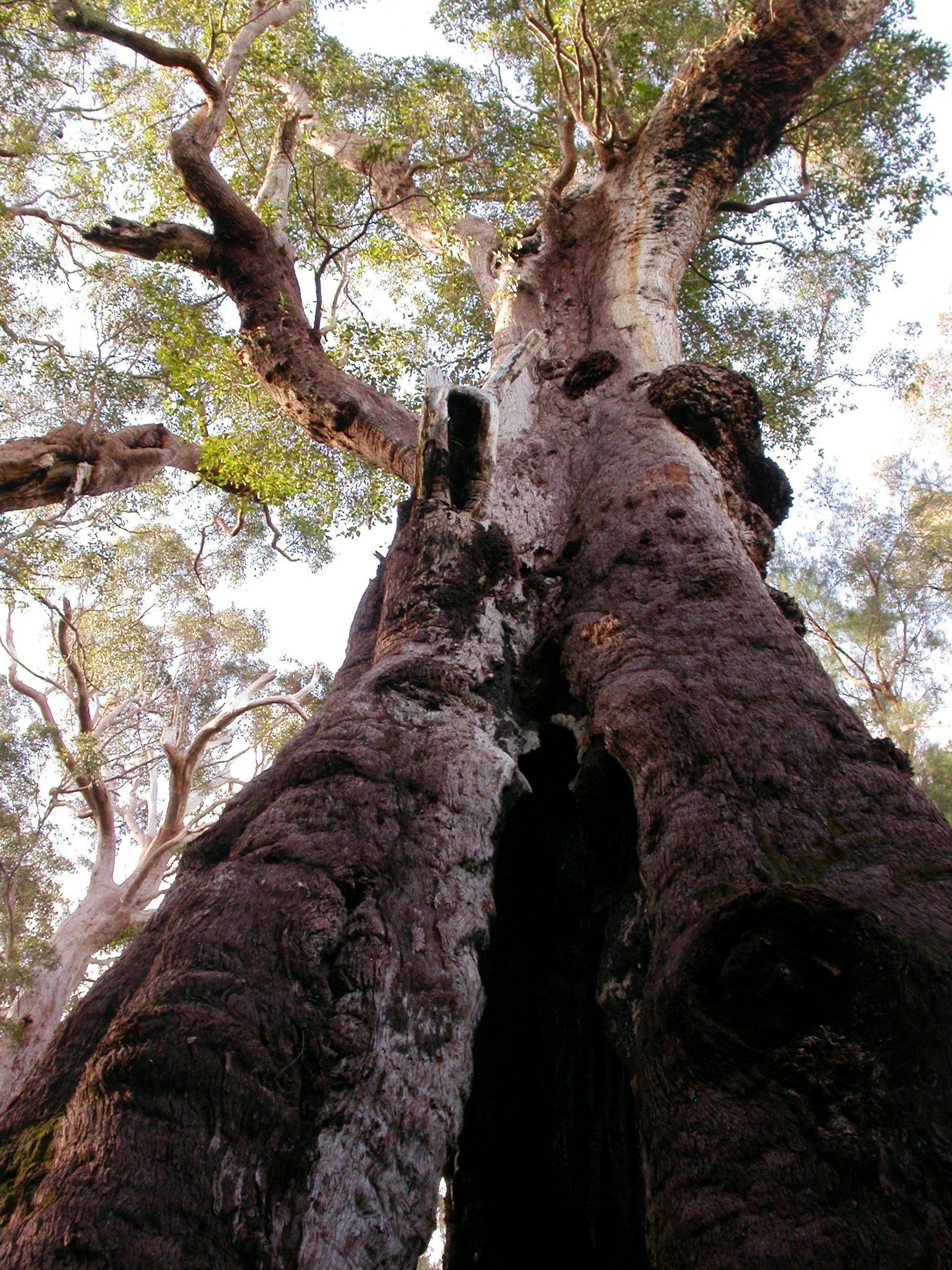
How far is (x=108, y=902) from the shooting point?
9.92 metres

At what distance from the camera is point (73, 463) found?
611cm

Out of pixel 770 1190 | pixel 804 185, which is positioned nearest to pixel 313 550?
pixel 804 185

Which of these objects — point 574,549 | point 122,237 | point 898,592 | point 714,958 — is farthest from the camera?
point 898,592

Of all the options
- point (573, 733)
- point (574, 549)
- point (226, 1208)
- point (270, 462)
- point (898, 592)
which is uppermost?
point (898, 592)

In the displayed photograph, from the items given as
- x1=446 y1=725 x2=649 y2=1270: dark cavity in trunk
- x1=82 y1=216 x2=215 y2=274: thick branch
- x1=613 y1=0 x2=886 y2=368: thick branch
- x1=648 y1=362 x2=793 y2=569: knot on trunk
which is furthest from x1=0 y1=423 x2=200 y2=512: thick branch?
x1=446 y1=725 x2=649 y2=1270: dark cavity in trunk

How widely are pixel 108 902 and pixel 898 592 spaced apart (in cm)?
1491

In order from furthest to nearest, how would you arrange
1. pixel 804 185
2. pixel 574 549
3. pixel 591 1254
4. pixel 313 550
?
pixel 313 550 → pixel 804 185 → pixel 574 549 → pixel 591 1254

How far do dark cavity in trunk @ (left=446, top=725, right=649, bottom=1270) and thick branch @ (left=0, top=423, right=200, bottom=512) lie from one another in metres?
4.73

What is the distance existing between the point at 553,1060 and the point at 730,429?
2559mm

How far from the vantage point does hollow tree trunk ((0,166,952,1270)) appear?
1255mm

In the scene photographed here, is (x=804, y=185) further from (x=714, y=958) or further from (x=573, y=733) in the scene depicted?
(x=714, y=958)

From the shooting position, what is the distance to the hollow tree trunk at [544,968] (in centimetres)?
125

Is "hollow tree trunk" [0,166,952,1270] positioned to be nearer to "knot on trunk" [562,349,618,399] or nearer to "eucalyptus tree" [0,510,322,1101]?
"knot on trunk" [562,349,618,399]

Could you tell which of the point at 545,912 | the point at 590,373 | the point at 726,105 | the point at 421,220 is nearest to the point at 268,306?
the point at 590,373
